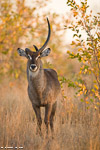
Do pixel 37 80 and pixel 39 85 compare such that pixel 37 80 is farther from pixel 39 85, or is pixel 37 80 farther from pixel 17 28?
pixel 17 28

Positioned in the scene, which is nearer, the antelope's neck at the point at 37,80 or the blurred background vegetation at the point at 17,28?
the antelope's neck at the point at 37,80

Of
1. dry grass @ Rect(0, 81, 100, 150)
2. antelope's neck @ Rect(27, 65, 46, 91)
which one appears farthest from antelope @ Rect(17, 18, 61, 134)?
dry grass @ Rect(0, 81, 100, 150)

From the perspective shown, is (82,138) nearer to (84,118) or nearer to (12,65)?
(84,118)

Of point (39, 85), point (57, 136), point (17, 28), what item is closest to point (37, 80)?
point (39, 85)

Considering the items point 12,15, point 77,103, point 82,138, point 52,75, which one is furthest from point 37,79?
point 12,15

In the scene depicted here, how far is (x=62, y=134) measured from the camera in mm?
5281

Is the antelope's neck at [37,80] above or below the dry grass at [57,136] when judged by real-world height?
above

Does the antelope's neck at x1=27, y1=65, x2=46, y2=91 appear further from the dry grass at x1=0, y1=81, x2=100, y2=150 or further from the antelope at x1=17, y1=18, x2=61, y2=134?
the dry grass at x1=0, y1=81, x2=100, y2=150

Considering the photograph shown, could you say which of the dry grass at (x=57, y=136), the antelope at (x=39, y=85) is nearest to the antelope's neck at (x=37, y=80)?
the antelope at (x=39, y=85)

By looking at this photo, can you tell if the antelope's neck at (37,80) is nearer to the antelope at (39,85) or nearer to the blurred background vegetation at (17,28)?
the antelope at (39,85)

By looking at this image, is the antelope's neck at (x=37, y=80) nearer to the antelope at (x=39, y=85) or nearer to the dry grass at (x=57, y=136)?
the antelope at (x=39, y=85)

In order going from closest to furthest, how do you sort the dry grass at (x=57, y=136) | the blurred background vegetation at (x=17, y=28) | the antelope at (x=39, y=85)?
the dry grass at (x=57, y=136) → the antelope at (x=39, y=85) → the blurred background vegetation at (x=17, y=28)

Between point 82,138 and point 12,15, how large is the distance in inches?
285

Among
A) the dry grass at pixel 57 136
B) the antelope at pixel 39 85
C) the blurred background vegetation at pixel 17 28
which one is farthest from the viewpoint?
the blurred background vegetation at pixel 17 28
